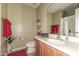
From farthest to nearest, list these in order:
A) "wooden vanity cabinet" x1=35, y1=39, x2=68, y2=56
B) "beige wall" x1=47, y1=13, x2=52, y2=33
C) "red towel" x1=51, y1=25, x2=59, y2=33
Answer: "beige wall" x1=47, y1=13, x2=52, y2=33, "red towel" x1=51, y1=25, x2=59, y2=33, "wooden vanity cabinet" x1=35, y1=39, x2=68, y2=56

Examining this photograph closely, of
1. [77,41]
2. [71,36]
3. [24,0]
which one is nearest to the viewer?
[24,0]

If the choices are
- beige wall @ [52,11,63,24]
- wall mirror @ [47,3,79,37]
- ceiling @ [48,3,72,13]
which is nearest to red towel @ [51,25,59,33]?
wall mirror @ [47,3,79,37]

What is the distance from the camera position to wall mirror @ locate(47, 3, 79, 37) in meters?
1.87

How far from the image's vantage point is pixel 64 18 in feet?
6.93

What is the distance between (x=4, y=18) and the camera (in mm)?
2510

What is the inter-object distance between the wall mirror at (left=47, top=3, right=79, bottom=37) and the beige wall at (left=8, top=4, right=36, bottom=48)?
40 centimetres

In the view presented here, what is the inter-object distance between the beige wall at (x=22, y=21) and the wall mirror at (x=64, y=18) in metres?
0.40

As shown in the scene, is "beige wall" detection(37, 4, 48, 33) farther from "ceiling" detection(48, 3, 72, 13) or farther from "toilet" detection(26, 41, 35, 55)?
"toilet" detection(26, 41, 35, 55)

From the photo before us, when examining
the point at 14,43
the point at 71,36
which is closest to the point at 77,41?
the point at 71,36

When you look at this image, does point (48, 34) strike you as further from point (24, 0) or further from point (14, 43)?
point (24, 0)

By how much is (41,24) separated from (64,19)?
64cm

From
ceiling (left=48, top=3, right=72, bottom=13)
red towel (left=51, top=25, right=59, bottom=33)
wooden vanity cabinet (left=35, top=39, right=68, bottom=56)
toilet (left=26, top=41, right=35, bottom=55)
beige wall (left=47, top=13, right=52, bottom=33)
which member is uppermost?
ceiling (left=48, top=3, right=72, bottom=13)

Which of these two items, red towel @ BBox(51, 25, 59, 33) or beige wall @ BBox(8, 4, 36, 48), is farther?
beige wall @ BBox(8, 4, 36, 48)

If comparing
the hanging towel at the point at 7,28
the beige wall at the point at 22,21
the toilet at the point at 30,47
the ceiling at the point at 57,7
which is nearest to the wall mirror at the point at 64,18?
the ceiling at the point at 57,7
